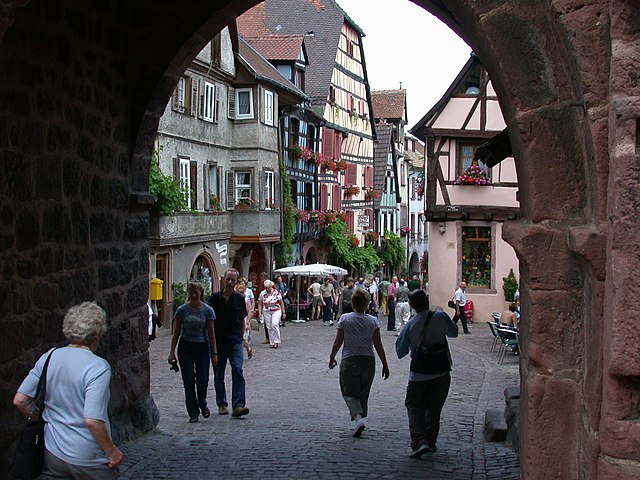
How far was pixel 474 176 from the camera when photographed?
2731 cm

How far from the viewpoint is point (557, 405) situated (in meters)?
4.34

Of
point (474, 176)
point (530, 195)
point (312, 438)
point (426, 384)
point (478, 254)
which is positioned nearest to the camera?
point (530, 195)

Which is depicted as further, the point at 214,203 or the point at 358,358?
the point at 214,203

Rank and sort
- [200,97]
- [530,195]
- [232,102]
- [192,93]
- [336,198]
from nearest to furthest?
[530,195]
[192,93]
[200,97]
[232,102]
[336,198]

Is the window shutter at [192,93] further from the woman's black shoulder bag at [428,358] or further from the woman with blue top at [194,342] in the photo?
the woman's black shoulder bag at [428,358]

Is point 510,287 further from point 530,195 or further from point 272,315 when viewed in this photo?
point 530,195

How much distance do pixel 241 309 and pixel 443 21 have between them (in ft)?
11.5

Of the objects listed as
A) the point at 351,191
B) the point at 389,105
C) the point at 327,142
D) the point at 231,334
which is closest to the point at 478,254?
the point at 327,142

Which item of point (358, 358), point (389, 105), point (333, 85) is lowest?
point (358, 358)

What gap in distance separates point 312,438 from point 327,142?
34224 millimetres

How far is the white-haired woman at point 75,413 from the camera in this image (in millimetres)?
4492

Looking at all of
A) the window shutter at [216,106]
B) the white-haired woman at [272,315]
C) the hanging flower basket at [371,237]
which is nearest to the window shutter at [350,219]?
the hanging flower basket at [371,237]

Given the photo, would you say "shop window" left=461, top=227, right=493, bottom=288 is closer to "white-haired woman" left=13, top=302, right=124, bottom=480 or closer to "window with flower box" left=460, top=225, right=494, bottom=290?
"window with flower box" left=460, top=225, right=494, bottom=290

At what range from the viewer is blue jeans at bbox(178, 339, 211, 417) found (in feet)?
30.7
